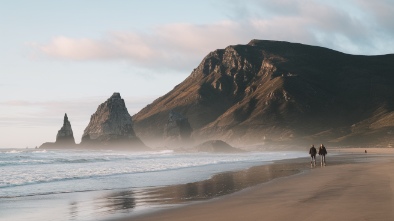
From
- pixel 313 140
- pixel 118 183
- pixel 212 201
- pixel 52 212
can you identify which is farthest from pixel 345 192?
pixel 313 140

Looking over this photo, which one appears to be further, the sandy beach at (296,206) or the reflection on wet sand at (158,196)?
the reflection on wet sand at (158,196)

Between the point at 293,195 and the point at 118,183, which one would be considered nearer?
the point at 293,195

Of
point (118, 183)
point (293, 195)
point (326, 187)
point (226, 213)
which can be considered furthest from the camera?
point (118, 183)

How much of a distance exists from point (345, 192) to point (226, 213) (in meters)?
7.55

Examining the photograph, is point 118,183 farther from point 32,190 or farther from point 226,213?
point 226,213

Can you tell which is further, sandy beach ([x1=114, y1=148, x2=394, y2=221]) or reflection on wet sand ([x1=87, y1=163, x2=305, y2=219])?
reflection on wet sand ([x1=87, y1=163, x2=305, y2=219])

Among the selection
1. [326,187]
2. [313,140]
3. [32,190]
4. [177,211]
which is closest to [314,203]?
[177,211]

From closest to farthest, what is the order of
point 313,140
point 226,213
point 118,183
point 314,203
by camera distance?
point 226,213 < point 314,203 < point 118,183 < point 313,140

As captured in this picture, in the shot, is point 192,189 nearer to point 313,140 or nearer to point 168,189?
point 168,189

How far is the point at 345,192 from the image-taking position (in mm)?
22188

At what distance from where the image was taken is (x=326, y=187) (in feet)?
82.0

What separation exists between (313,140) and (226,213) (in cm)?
18627

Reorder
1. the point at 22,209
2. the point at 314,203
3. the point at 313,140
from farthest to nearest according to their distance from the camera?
the point at 313,140 → the point at 22,209 → the point at 314,203

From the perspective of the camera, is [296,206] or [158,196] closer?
[296,206]
